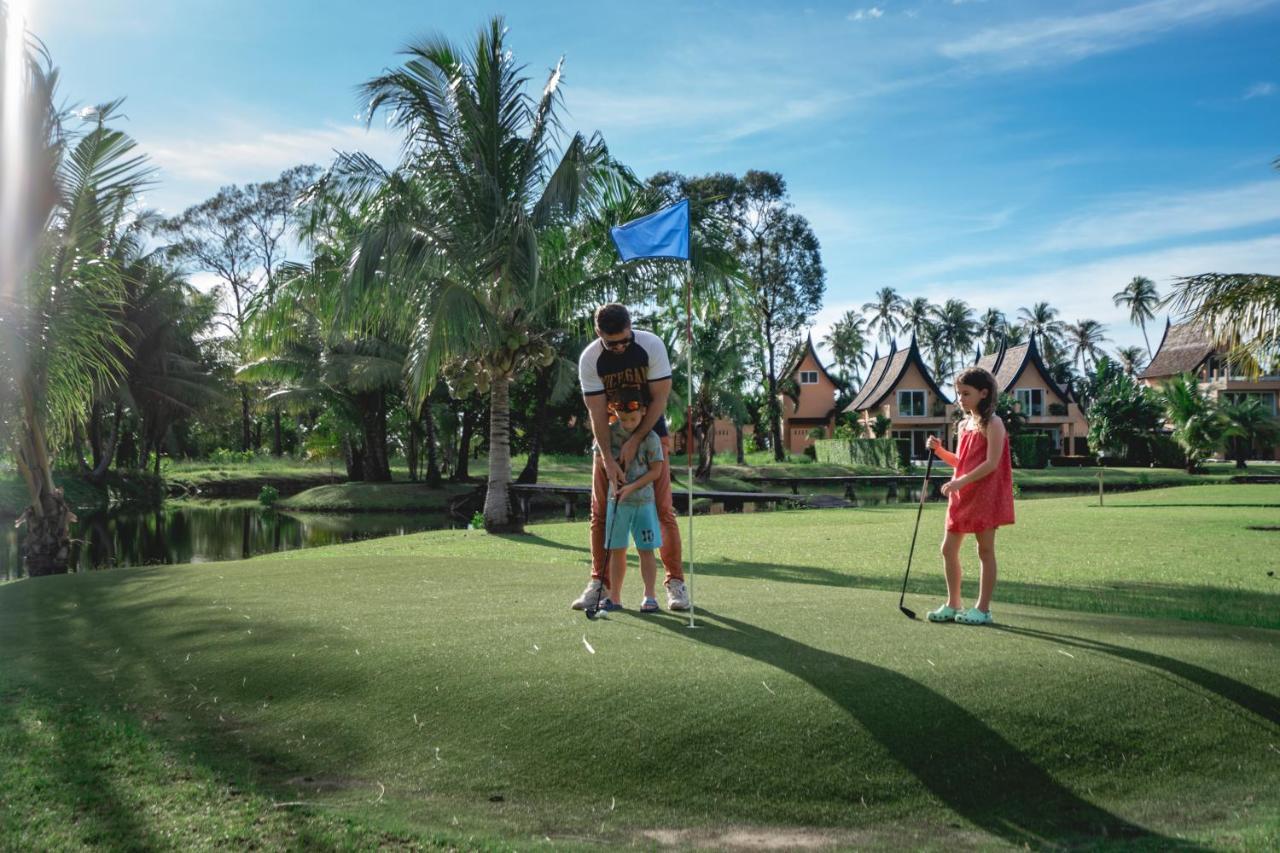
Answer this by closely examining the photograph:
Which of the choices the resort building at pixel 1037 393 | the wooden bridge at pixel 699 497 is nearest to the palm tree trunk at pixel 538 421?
the wooden bridge at pixel 699 497

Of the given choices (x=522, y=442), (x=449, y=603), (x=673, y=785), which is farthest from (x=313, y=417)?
(x=673, y=785)

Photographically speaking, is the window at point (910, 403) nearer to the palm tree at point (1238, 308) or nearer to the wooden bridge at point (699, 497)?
the wooden bridge at point (699, 497)

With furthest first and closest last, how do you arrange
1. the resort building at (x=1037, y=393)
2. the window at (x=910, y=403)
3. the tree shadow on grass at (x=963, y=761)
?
the window at (x=910, y=403)
the resort building at (x=1037, y=393)
the tree shadow on grass at (x=963, y=761)

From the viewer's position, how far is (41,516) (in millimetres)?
14258

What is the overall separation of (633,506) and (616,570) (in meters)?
0.55

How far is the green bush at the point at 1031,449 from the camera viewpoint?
59.3m

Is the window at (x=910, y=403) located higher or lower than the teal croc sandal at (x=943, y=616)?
higher

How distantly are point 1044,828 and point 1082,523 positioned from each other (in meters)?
18.2

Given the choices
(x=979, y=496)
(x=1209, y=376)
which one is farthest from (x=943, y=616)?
(x=1209, y=376)

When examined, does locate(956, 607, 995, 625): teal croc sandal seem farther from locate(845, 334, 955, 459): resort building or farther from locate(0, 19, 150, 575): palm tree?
locate(845, 334, 955, 459): resort building

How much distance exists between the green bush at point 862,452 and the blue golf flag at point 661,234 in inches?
2004

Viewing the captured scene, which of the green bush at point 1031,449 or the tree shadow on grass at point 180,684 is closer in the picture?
the tree shadow on grass at point 180,684

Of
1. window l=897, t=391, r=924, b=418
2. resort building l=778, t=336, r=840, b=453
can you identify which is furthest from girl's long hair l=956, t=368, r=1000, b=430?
resort building l=778, t=336, r=840, b=453

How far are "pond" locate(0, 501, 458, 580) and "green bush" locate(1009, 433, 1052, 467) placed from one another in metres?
39.2
